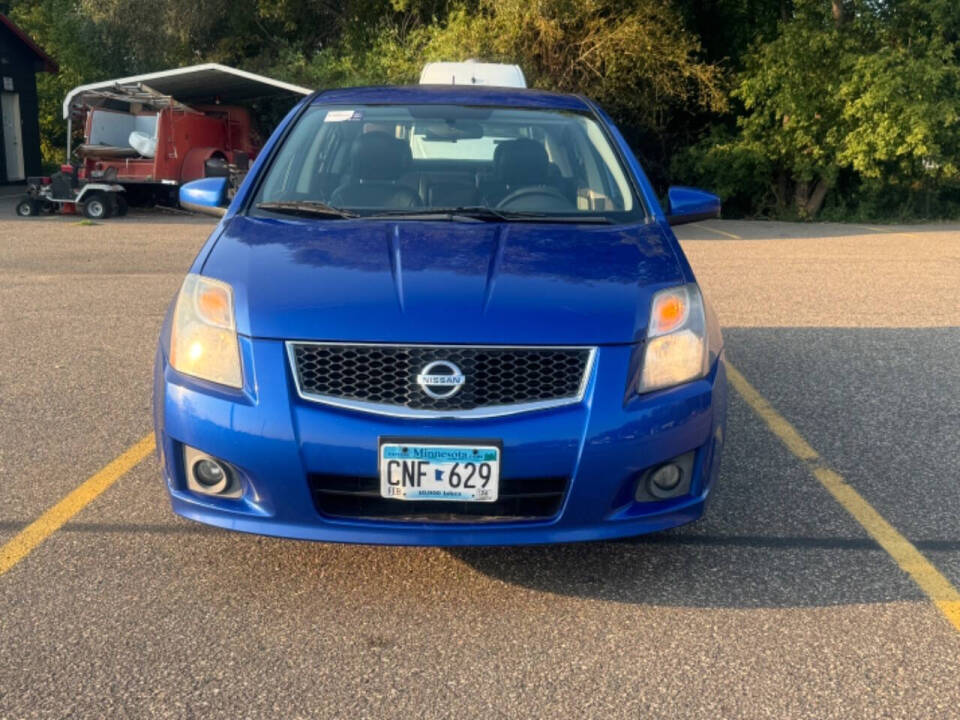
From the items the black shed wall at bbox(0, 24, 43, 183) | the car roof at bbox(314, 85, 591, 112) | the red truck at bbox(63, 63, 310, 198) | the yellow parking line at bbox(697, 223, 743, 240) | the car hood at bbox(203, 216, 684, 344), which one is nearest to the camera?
the car hood at bbox(203, 216, 684, 344)

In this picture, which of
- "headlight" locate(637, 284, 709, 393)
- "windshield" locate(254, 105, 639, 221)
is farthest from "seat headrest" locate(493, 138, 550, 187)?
"headlight" locate(637, 284, 709, 393)

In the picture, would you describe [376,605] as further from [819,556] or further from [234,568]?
[819,556]

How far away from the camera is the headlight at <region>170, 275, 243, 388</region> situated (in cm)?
312

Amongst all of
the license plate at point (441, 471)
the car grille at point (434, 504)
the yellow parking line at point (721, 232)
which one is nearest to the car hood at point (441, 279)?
the license plate at point (441, 471)

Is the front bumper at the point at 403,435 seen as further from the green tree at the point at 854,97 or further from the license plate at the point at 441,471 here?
the green tree at the point at 854,97

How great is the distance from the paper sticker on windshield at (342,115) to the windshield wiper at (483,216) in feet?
2.99

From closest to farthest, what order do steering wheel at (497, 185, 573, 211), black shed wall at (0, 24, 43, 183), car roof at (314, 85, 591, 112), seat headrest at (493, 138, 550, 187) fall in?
steering wheel at (497, 185, 573, 211) < seat headrest at (493, 138, 550, 187) < car roof at (314, 85, 591, 112) < black shed wall at (0, 24, 43, 183)

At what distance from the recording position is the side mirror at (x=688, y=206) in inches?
186

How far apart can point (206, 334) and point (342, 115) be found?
1.89 m

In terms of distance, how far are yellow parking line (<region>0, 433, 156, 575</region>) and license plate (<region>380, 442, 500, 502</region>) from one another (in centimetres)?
146

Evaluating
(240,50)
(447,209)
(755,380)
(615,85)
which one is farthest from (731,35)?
(447,209)

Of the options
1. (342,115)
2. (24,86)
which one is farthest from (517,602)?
(24,86)

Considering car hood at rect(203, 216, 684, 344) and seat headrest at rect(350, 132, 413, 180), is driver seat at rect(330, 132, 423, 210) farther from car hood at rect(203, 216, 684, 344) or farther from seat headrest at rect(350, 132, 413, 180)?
car hood at rect(203, 216, 684, 344)

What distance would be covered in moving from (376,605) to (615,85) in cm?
1835
